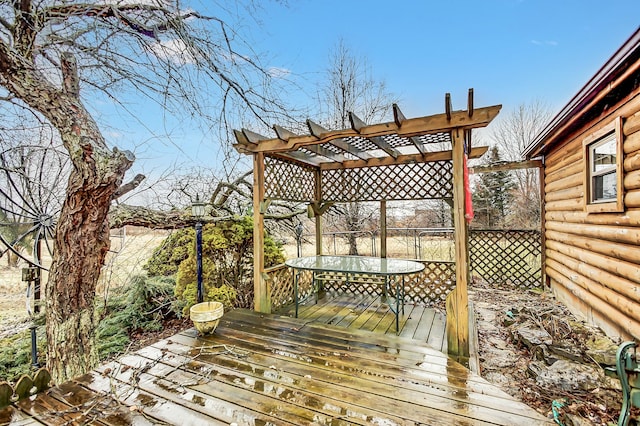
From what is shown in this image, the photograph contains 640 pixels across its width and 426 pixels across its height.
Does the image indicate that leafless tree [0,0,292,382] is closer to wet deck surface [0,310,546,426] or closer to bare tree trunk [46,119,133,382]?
bare tree trunk [46,119,133,382]

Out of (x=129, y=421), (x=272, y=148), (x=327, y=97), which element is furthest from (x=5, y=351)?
(x=327, y=97)

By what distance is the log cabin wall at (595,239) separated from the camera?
301 cm

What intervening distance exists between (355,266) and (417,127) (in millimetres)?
2065

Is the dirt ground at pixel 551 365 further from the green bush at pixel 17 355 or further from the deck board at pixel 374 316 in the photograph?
the green bush at pixel 17 355

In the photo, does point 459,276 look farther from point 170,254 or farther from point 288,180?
point 170,254

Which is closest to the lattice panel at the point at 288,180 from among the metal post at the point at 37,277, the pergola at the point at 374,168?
the pergola at the point at 374,168

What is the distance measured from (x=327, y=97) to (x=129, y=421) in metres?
9.19

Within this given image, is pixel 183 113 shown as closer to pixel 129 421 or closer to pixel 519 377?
Answer: pixel 129 421

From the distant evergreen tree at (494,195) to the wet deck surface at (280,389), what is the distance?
42.3 feet

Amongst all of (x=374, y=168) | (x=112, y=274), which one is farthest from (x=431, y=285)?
(x=112, y=274)

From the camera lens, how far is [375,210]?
1063 centimetres

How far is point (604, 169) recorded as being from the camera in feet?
12.2

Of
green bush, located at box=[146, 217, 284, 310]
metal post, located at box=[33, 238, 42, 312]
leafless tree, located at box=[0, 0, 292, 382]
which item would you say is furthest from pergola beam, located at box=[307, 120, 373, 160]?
metal post, located at box=[33, 238, 42, 312]

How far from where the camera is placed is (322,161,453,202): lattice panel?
4.51 m
